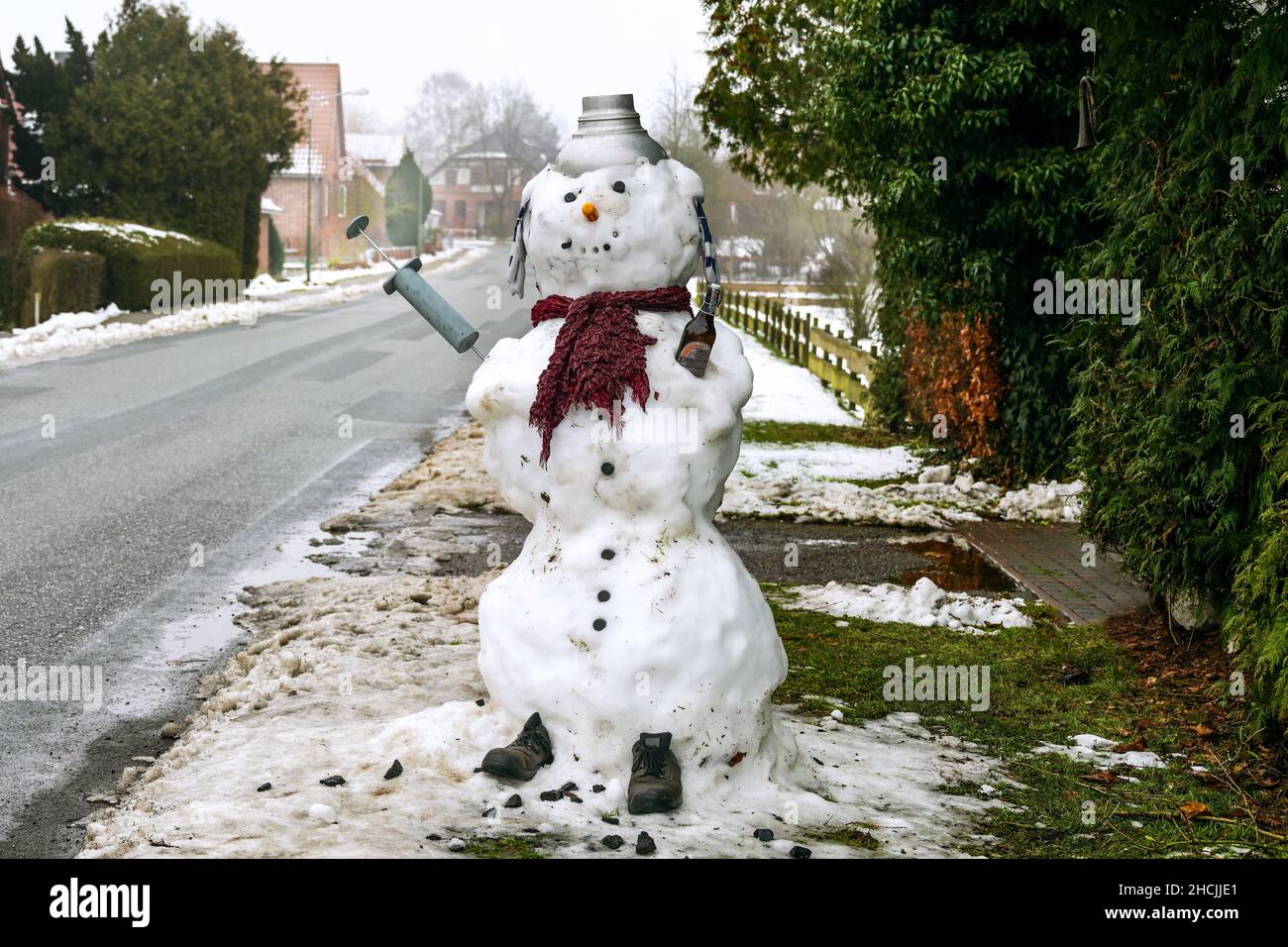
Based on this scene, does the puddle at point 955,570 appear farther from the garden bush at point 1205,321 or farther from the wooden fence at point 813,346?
the wooden fence at point 813,346

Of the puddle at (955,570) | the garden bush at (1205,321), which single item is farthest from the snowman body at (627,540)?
the puddle at (955,570)

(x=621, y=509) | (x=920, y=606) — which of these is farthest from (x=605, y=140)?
(x=920, y=606)

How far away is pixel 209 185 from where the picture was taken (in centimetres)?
3522

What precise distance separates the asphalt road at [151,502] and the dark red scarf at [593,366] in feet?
7.24

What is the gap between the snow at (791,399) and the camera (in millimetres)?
16809

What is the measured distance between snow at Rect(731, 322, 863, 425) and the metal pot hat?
9126 millimetres

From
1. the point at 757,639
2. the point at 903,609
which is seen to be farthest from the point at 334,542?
the point at 757,639

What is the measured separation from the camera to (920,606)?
7742mm

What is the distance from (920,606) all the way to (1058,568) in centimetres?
182

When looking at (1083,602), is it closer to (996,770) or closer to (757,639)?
(996,770)

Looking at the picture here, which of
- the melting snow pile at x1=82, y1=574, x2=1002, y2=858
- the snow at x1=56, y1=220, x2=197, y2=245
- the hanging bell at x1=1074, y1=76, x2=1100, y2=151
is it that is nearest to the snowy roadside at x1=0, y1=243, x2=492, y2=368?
the snow at x1=56, y1=220, x2=197, y2=245

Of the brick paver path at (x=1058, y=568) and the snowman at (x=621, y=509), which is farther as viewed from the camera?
the brick paver path at (x=1058, y=568)

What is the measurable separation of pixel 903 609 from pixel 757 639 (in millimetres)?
3106

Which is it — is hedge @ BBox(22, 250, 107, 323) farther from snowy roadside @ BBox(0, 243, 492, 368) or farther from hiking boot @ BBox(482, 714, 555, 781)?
hiking boot @ BBox(482, 714, 555, 781)
